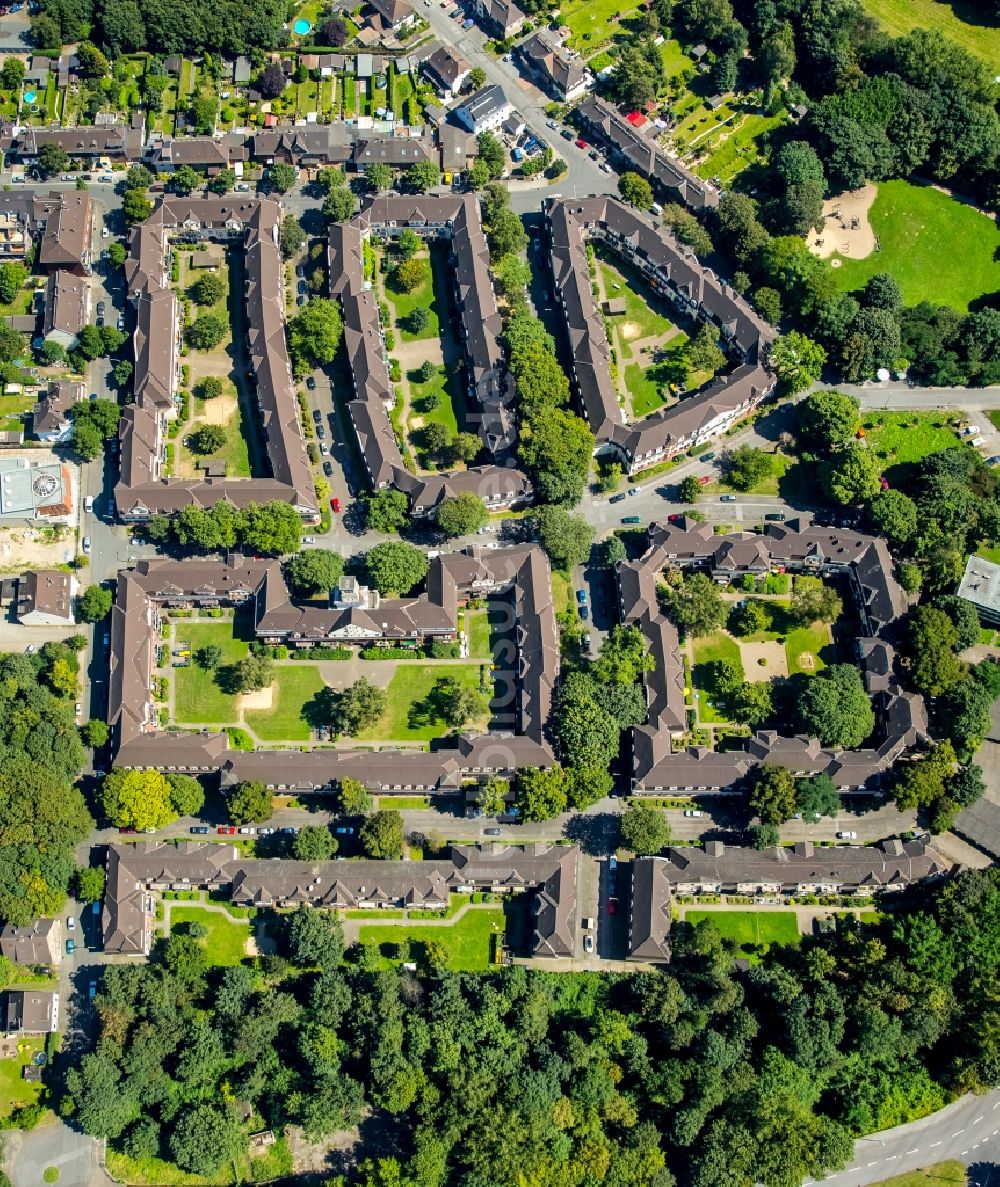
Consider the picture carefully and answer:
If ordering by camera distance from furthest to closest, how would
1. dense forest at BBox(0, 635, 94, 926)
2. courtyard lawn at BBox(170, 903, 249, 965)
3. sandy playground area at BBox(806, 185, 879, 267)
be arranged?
1. sandy playground area at BBox(806, 185, 879, 267)
2. courtyard lawn at BBox(170, 903, 249, 965)
3. dense forest at BBox(0, 635, 94, 926)

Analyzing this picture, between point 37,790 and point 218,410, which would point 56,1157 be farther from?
point 218,410

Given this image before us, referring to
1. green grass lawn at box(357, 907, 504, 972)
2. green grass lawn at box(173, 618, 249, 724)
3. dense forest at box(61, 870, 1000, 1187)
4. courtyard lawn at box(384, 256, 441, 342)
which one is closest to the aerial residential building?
courtyard lawn at box(384, 256, 441, 342)

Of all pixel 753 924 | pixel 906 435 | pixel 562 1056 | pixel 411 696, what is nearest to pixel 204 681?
pixel 411 696

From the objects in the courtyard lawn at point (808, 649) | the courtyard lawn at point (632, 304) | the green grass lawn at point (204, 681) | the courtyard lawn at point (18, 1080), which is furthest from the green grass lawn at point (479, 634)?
the courtyard lawn at point (18, 1080)

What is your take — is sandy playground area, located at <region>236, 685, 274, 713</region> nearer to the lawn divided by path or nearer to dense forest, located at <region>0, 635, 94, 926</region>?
dense forest, located at <region>0, 635, 94, 926</region>

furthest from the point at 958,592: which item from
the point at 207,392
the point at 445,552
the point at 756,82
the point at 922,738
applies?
the point at 207,392
